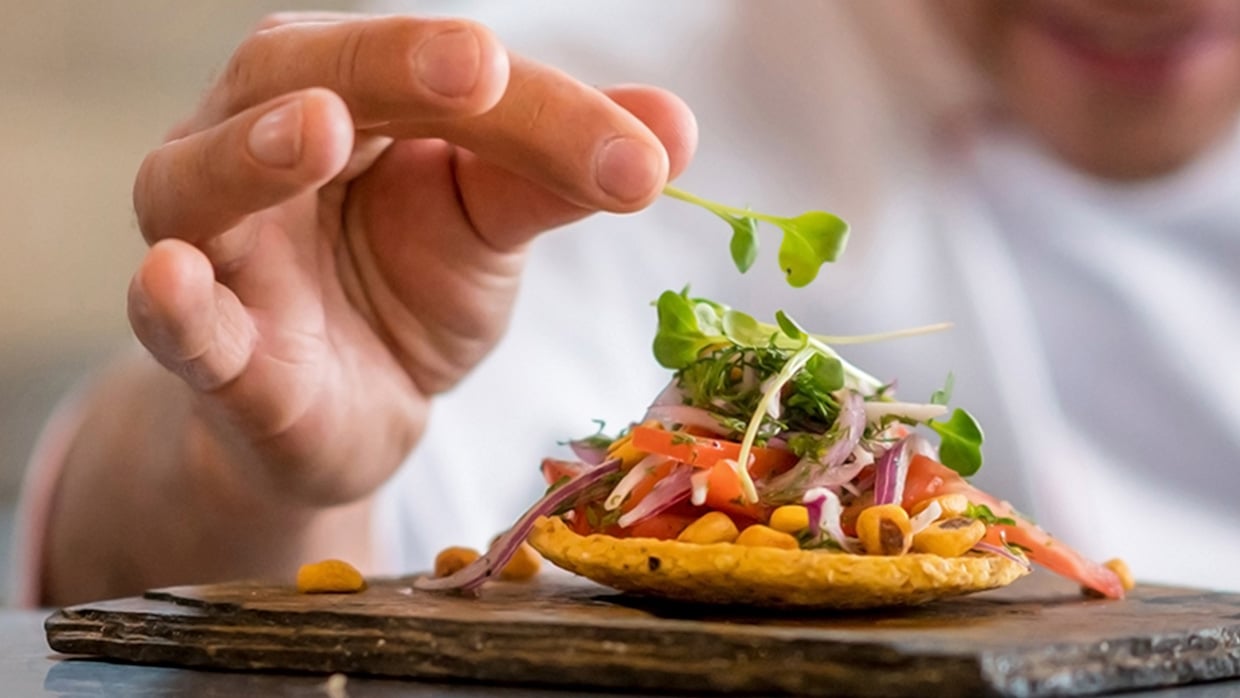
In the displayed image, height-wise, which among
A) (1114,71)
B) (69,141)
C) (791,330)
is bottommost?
(791,330)

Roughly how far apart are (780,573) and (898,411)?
0.94ft

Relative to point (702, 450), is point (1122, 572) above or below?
below

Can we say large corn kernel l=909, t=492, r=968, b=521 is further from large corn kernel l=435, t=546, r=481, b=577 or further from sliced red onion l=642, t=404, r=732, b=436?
large corn kernel l=435, t=546, r=481, b=577

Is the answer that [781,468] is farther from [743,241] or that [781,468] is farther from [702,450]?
[743,241]

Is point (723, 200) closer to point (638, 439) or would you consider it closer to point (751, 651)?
point (638, 439)

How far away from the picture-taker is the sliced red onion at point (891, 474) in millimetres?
1298

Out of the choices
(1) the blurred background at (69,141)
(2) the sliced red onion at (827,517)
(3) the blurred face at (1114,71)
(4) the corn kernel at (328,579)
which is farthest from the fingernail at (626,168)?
(1) the blurred background at (69,141)

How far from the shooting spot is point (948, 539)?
1221 millimetres

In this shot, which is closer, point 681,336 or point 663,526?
point 663,526

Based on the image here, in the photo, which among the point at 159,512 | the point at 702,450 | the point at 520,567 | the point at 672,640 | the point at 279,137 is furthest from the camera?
the point at 159,512

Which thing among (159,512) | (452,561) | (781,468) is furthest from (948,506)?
(159,512)

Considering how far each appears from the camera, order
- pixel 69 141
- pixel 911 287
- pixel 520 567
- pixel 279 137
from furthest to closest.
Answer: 1. pixel 69 141
2. pixel 911 287
3. pixel 520 567
4. pixel 279 137

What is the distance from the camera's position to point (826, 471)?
1.28 metres

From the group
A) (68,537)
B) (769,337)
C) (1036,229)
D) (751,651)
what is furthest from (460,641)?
(1036,229)
